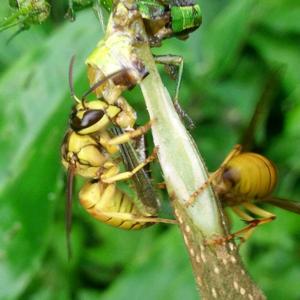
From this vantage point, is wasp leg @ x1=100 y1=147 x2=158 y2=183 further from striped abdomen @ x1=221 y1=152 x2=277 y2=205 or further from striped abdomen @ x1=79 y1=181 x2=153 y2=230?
striped abdomen @ x1=221 y1=152 x2=277 y2=205

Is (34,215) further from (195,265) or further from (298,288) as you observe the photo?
(195,265)

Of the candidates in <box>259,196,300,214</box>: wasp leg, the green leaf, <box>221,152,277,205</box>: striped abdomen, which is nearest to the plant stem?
<box>259,196,300,214</box>: wasp leg

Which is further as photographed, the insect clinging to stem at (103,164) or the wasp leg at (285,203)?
the wasp leg at (285,203)

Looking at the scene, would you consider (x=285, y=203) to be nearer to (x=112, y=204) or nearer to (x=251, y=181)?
(x=251, y=181)

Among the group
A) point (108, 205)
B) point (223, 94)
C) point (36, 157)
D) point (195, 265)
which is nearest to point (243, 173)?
point (108, 205)

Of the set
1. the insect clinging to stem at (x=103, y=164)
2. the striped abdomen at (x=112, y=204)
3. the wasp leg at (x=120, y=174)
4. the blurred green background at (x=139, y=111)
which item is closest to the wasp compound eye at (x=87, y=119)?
the insect clinging to stem at (x=103, y=164)

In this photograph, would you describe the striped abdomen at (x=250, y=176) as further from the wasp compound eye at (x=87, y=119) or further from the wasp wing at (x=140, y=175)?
the wasp compound eye at (x=87, y=119)
